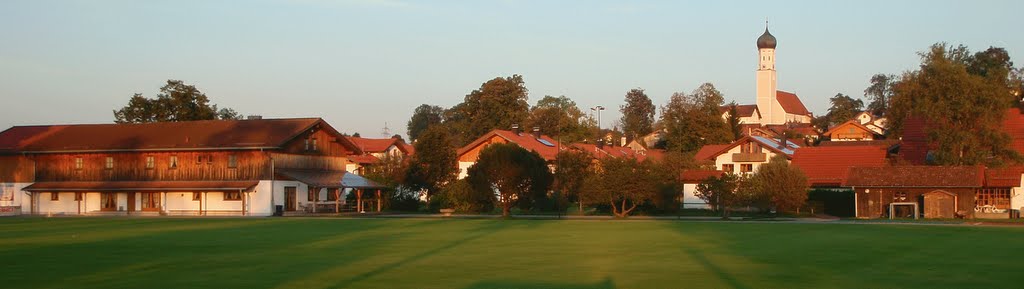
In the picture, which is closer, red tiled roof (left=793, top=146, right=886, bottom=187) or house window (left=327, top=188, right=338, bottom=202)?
red tiled roof (left=793, top=146, right=886, bottom=187)

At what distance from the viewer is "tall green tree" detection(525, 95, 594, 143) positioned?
117812 millimetres

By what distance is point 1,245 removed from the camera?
101 ft

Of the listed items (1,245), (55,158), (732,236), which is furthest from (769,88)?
(1,245)

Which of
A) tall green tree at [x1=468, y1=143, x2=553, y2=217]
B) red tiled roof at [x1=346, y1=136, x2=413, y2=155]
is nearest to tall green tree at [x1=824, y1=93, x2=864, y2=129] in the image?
red tiled roof at [x1=346, y1=136, x2=413, y2=155]

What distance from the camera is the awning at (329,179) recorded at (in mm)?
66275

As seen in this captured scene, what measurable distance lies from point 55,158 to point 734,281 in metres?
61.4

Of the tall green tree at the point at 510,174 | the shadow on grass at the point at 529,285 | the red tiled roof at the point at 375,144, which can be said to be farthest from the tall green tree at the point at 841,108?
the shadow on grass at the point at 529,285

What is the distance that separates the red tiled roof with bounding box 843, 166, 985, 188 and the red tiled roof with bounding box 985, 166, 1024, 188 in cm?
156

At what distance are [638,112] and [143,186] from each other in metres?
110

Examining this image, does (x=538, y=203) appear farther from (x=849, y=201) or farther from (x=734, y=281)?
(x=734, y=281)

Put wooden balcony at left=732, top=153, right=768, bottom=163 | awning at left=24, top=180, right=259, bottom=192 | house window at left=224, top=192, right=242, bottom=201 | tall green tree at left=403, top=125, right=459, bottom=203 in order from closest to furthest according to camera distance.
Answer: awning at left=24, top=180, right=259, bottom=192 < house window at left=224, top=192, right=242, bottom=201 < tall green tree at left=403, top=125, right=459, bottom=203 < wooden balcony at left=732, top=153, right=768, bottom=163

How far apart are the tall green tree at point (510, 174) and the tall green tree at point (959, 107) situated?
21754mm

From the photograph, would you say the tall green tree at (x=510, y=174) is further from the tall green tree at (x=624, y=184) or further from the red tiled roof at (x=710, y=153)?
the red tiled roof at (x=710, y=153)

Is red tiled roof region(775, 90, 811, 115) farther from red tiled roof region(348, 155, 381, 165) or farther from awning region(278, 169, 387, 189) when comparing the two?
awning region(278, 169, 387, 189)
